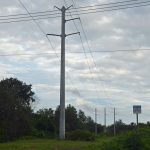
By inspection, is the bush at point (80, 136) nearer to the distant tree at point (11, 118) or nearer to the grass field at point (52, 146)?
the distant tree at point (11, 118)

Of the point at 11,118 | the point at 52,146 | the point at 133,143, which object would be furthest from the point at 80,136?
the point at 133,143

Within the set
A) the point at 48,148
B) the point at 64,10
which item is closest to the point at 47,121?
the point at 64,10

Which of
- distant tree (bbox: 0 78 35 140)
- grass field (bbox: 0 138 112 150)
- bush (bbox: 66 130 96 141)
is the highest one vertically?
distant tree (bbox: 0 78 35 140)

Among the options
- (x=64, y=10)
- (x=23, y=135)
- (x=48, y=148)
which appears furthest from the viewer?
(x=23, y=135)

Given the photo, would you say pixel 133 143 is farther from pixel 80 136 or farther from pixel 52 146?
pixel 80 136

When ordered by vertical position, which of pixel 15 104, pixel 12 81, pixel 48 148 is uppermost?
pixel 12 81

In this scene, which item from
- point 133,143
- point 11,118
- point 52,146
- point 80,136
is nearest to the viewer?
point 133,143

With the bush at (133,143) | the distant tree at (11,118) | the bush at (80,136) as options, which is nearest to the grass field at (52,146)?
the bush at (133,143)

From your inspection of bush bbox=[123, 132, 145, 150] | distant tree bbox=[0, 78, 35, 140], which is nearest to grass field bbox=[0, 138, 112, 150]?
bush bbox=[123, 132, 145, 150]

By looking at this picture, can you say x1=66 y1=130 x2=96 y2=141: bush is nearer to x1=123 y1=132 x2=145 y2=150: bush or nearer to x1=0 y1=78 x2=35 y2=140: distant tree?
x1=0 y1=78 x2=35 y2=140: distant tree

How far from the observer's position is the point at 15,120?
5622 centimetres

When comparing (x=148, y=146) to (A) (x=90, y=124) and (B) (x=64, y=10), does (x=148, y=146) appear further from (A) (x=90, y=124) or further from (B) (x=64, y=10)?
(A) (x=90, y=124)

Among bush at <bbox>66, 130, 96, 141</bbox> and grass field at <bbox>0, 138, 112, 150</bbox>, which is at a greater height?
bush at <bbox>66, 130, 96, 141</bbox>

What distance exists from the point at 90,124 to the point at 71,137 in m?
90.6
